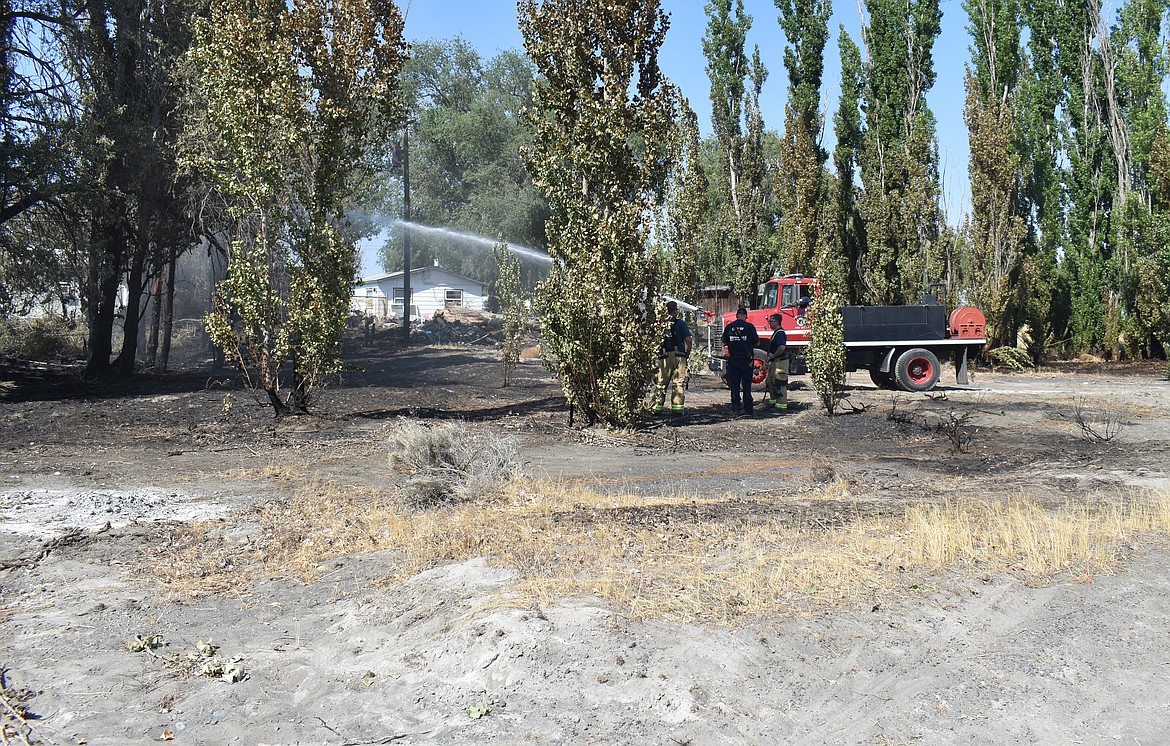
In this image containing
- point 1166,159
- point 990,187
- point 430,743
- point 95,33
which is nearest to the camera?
Answer: point 430,743

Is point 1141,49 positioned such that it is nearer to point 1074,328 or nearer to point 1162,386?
point 1074,328

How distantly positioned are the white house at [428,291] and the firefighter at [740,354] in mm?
44389

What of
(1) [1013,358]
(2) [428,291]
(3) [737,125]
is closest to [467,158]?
(2) [428,291]

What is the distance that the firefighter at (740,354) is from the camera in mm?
16734

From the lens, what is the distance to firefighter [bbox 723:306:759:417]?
16.7 metres

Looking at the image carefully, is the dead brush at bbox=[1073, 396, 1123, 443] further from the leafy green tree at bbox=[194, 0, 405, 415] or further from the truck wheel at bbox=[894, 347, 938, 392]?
the leafy green tree at bbox=[194, 0, 405, 415]

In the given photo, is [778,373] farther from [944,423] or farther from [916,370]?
[916,370]

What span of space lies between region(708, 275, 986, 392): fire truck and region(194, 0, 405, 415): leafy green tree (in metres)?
9.46

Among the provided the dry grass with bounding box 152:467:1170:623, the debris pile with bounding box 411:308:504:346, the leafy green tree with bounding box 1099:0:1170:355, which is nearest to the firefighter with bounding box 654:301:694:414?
the dry grass with bounding box 152:467:1170:623

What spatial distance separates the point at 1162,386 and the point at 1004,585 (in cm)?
1918

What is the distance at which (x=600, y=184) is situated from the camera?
47.5 feet

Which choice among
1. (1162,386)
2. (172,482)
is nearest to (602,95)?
(172,482)

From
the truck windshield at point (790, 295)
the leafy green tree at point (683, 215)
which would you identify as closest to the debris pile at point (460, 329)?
the leafy green tree at point (683, 215)

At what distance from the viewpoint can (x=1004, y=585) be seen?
668 centimetres
